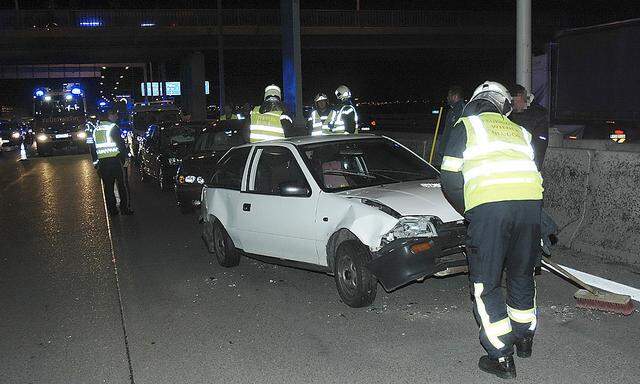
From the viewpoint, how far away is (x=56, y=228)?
459 inches

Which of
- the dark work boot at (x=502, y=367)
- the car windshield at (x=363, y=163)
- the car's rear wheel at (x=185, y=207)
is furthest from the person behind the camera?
the car's rear wheel at (x=185, y=207)

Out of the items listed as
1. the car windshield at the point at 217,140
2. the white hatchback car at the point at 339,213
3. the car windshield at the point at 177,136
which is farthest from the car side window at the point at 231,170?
the car windshield at the point at 177,136

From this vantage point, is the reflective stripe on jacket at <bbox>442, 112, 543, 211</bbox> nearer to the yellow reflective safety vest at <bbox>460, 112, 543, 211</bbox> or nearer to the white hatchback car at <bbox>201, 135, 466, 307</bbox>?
the yellow reflective safety vest at <bbox>460, 112, 543, 211</bbox>

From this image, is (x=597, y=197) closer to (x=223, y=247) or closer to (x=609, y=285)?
(x=609, y=285)

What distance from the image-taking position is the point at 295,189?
6.93 meters

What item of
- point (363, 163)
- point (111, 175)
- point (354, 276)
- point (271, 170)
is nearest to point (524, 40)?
point (363, 163)

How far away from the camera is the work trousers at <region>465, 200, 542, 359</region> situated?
4480 mm

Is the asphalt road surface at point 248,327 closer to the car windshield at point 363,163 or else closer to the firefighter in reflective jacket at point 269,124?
the car windshield at point 363,163

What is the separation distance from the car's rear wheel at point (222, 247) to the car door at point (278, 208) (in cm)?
40

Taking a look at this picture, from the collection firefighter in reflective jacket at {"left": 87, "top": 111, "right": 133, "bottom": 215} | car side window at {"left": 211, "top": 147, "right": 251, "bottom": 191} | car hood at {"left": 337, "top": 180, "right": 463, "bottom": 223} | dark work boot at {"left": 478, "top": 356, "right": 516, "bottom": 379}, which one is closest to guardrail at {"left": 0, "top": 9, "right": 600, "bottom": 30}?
firefighter in reflective jacket at {"left": 87, "top": 111, "right": 133, "bottom": 215}

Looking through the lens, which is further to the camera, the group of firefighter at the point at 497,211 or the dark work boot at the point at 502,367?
the dark work boot at the point at 502,367

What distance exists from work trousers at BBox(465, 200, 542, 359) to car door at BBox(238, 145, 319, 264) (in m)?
2.41

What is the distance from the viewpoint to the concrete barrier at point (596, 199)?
751 cm

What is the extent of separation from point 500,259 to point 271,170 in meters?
3.89
